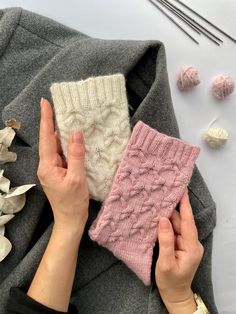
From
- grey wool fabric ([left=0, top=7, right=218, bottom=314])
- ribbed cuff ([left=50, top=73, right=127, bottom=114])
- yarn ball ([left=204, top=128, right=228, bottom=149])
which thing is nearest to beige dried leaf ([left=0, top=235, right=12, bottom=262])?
grey wool fabric ([left=0, top=7, right=218, bottom=314])

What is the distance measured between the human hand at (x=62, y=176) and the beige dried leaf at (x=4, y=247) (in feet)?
0.35

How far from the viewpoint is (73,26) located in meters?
0.85

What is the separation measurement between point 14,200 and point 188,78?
1.28 feet

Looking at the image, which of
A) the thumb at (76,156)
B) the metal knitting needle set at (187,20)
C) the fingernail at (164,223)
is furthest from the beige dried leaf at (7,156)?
the metal knitting needle set at (187,20)

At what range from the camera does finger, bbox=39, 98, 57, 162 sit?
692 mm

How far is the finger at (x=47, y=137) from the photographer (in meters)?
0.69

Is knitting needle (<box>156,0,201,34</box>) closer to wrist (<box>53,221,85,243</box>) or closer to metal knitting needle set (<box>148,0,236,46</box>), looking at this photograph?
metal knitting needle set (<box>148,0,236,46</box>)

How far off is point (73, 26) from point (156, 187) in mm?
349

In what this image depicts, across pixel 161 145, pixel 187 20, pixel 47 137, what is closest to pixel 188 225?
pixel 161 145

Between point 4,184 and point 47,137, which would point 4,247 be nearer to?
point 4,184

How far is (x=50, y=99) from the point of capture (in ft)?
2.52

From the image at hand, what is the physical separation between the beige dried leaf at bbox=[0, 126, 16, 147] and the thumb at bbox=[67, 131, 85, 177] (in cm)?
12

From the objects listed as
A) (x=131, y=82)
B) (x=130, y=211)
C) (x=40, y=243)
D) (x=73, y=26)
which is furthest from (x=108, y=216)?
(x=73, y=26)

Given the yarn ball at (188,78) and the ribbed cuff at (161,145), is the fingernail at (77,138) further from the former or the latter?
the yarn ball at (188,78)
